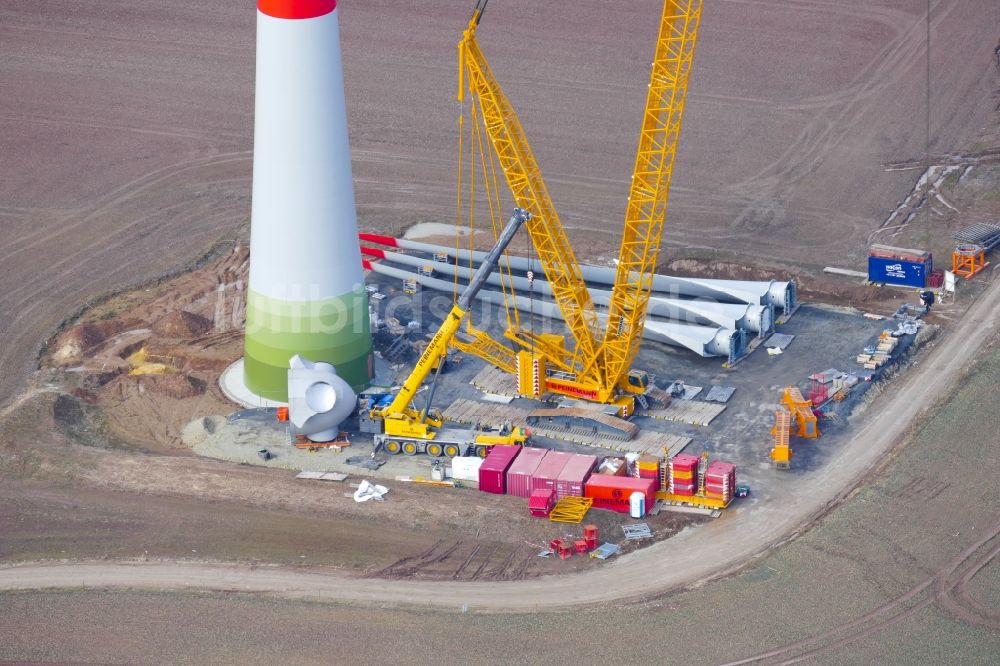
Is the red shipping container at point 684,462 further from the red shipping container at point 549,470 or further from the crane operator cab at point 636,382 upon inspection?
the crane operator cab at point 636,382

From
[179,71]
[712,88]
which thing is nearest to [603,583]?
[712,88]

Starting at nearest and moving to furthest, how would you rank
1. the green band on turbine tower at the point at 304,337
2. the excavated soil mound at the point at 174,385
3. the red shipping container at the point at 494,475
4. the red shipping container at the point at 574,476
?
1. the red shipping container at the point at 574,476
2. the red shipping container at the point at 494,475
3. the green band on turbine tower at the point at 304,337
4. the excavated soil mound at the point at 174,385

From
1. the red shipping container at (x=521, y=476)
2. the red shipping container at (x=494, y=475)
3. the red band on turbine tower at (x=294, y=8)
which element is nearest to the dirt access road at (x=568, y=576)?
the red shipping container at (x=521, y=476)

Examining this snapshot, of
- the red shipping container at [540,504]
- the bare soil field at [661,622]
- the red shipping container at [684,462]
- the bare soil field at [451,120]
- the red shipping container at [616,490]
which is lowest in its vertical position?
the bare soil field at [661,622]

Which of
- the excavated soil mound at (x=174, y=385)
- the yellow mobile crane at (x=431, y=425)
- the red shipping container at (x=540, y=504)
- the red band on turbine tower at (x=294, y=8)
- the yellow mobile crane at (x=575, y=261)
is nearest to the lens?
the red shipping container at (x=540, y=504)

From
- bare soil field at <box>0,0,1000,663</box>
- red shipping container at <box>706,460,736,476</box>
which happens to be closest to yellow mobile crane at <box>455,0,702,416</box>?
red shipping container at <box>706,460,736,476</box>

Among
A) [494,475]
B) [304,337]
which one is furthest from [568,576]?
[304,337]

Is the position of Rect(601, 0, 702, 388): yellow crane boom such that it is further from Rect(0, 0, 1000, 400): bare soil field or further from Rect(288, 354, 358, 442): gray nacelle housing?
Rect(0, 0, 1000, 400): bare soil field
